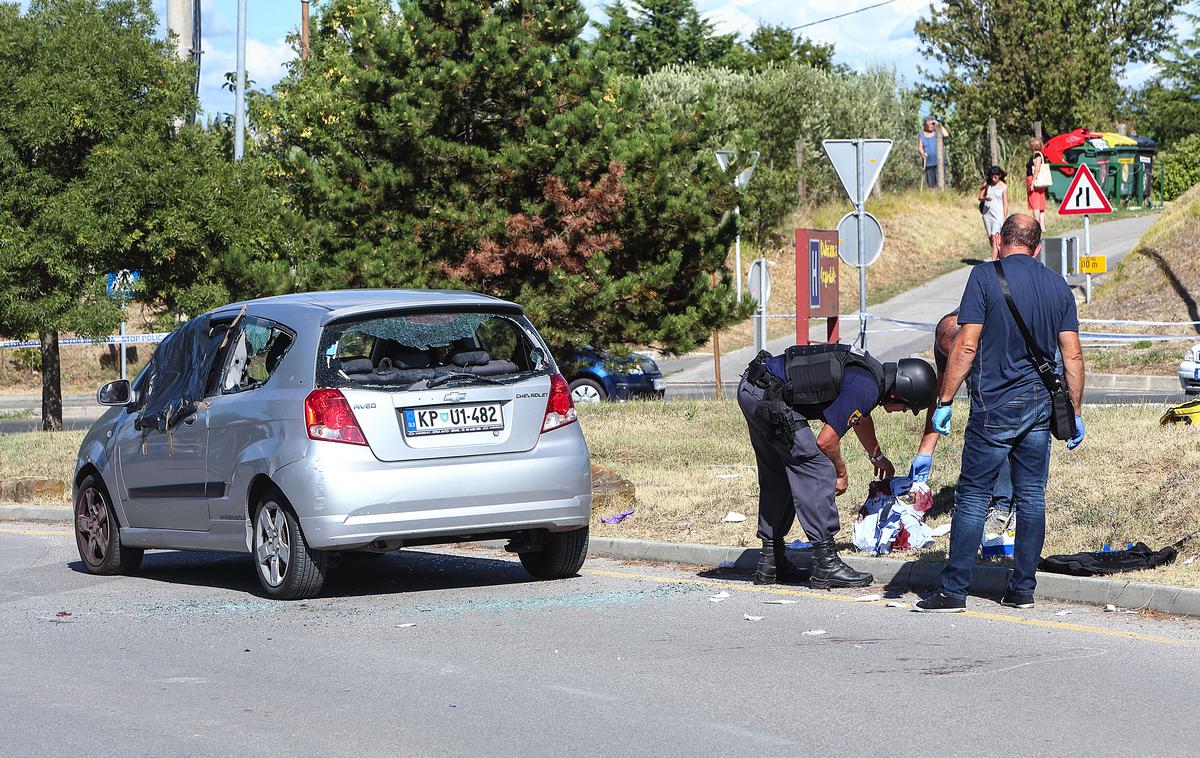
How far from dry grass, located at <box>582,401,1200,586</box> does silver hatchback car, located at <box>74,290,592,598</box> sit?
1963mm

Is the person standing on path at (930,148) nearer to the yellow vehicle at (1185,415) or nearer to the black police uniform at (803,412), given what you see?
the yellow vehicle at (1185,415)

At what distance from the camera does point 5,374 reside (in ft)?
130

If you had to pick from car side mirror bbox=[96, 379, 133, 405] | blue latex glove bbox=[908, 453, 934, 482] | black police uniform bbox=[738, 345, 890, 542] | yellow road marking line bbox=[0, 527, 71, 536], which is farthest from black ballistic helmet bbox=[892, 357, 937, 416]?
yellow road marking line bbox=[0, 527, 71, 536]

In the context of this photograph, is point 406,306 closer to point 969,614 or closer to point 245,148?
point 969,614

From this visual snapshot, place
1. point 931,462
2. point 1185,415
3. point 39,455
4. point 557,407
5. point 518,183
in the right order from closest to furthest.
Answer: point 557,407 → point 931,462 → point 1185,415 → point 39,455 → point 518,183

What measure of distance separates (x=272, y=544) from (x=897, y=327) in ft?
89.2

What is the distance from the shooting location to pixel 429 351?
9383 mm

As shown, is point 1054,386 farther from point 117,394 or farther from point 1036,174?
point 1036,174

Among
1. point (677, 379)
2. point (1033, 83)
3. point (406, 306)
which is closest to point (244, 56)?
point (677, 379)

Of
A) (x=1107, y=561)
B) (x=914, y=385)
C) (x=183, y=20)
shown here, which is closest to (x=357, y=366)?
(x=914, y=385)

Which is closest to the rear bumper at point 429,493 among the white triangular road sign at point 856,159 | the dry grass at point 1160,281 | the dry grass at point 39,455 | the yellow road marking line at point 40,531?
the yellow road marking line at point 40,531

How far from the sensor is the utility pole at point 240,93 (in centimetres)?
2676

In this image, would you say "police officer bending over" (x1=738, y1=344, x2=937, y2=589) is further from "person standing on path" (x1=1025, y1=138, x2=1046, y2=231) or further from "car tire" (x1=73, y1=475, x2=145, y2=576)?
"person standing on path" (x1=1025, y1=138, x2=1046, y2=231)

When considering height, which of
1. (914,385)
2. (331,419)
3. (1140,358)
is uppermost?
(914,385)
